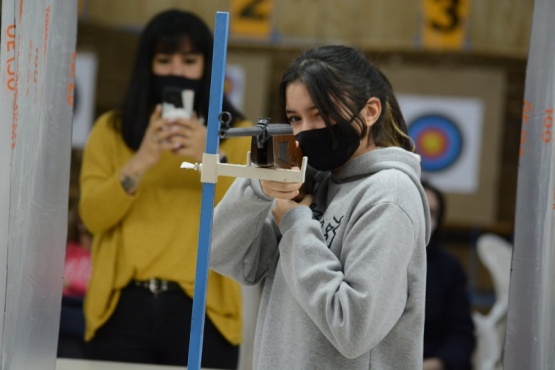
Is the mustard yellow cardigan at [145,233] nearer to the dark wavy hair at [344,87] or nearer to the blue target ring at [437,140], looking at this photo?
the dark wavy hair at [344,87]

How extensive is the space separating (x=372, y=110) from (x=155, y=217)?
2.21ft

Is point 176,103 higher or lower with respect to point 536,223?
higher

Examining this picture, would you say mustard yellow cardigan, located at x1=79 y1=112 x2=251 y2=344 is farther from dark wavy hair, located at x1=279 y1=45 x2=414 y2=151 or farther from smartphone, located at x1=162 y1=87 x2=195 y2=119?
dark wavy hair, located at x1=279 y1=45 x2=414 y2=151

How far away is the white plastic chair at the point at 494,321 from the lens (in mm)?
2947

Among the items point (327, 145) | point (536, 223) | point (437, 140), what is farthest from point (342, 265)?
point (437, 140)

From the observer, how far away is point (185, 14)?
5.95ft

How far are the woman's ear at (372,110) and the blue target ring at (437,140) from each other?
9.04 ft

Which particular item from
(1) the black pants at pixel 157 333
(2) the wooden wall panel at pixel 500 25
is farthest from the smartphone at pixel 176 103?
(2) the wooden wall panel at pixel 500 25

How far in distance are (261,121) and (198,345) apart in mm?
294

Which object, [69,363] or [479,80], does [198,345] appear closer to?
[69,363]

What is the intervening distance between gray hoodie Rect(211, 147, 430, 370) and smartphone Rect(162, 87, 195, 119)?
54cm

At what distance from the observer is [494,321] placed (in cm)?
304

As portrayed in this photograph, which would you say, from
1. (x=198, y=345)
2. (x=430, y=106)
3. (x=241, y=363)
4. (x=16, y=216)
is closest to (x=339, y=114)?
(x=198, y=345)

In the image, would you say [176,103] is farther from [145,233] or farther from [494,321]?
[494,321]
